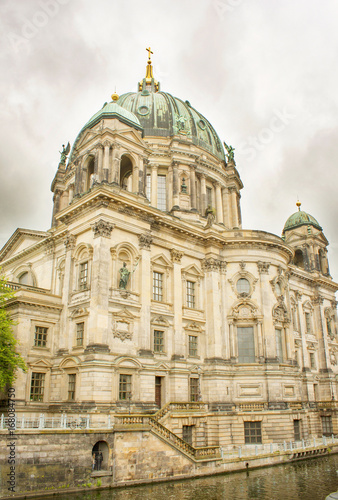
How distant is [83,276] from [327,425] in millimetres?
29774

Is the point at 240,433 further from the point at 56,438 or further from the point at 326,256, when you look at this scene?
the point at 326,256

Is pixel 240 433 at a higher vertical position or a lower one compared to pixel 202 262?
lower

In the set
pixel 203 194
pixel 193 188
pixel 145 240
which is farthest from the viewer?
pixel 203 194

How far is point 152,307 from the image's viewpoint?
105 ft

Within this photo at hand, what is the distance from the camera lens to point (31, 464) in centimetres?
1912

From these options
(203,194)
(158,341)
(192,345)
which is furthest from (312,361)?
(158,341)

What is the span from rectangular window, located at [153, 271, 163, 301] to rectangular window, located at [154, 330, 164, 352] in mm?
2571

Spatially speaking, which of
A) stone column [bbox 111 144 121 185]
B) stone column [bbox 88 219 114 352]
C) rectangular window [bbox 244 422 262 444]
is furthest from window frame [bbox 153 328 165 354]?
stone column [bbox 111 144 121 185]

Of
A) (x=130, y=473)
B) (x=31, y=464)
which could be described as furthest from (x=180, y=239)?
(x=31, y=464)

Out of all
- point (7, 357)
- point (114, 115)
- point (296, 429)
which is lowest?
point (296, 429)

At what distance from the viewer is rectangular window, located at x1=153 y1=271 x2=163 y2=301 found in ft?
109

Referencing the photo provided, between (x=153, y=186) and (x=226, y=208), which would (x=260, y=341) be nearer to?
(x=226, y=208)

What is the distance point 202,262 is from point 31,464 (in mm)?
22067

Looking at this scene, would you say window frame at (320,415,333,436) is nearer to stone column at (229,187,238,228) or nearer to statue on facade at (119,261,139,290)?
stone column at (229,187,238,228)
